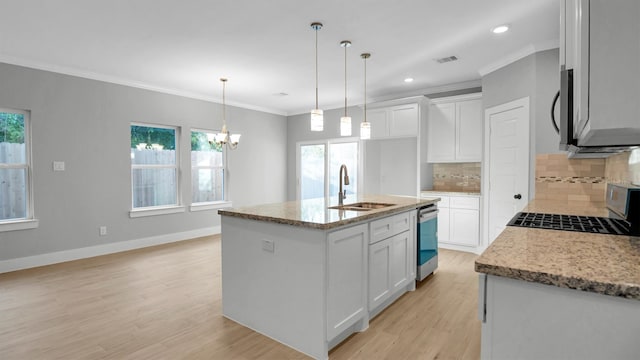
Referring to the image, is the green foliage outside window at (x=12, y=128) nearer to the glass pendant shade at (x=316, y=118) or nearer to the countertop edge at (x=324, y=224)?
the countertop edge at (x=324, y=224)

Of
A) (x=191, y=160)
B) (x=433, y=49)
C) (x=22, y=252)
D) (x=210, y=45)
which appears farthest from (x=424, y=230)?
(x=22, y=252)

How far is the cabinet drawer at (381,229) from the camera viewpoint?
2.56 meters

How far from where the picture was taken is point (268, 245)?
2350mm

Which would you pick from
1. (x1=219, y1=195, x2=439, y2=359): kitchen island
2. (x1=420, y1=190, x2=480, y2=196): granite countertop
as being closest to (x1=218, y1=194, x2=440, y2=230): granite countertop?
(x1=219, y1=195, x2=439, y2=359): kitchen island

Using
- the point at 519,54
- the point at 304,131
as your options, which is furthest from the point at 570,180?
the point at 304,131

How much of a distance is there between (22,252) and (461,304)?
5.25 m

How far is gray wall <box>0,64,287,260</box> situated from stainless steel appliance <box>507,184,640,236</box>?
528cm

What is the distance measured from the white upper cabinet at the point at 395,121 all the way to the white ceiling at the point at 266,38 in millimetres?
474

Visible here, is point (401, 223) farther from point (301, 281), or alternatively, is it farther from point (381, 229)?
point (301, 281)

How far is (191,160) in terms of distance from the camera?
19.5 feet

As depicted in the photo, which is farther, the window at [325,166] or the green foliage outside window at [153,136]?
the window at [325,166]

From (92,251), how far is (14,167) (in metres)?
1.46

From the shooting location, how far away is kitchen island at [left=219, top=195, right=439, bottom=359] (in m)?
2.11

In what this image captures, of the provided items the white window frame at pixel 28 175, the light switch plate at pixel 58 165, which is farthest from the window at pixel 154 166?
the white window frame at pixel 28 175
